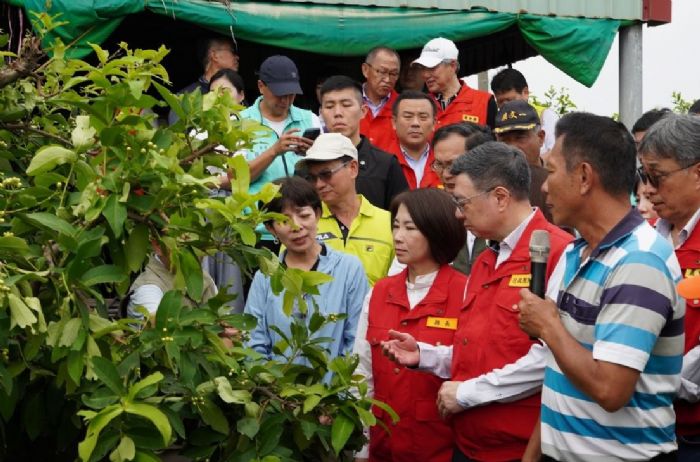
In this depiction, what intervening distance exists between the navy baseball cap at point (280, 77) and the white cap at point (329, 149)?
1.23 metres

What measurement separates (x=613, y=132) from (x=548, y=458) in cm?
118

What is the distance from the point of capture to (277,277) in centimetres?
413

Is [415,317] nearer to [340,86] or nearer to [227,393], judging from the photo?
[227,393]

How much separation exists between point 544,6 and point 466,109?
2861 mm

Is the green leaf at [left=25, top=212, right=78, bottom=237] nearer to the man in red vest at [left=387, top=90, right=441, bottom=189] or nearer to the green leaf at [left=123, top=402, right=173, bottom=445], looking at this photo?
the green leaf at [left=123, top=402, right=173, bottom=445]

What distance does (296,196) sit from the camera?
20.6ft

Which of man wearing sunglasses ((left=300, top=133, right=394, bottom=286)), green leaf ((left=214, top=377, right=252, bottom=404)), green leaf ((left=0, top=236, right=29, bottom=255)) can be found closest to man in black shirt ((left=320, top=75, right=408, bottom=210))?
man wearing sunglasses ((left=300, top=133, right=394, bottom=286))

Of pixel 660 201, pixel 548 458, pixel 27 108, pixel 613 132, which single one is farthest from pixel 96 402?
pixel 660 201

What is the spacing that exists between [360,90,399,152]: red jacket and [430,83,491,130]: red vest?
0.37 m

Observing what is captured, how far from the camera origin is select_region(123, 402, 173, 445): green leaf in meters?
3.70

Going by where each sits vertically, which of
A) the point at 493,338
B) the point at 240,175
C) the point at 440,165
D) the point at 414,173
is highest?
the point at 240,175

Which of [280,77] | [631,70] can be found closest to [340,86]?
[280,77]

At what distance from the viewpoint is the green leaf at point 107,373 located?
3.76 meters

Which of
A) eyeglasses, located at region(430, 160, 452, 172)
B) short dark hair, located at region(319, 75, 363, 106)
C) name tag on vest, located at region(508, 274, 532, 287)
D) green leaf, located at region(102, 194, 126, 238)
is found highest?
green leaf, located at region(102, 194, 126, 238)
